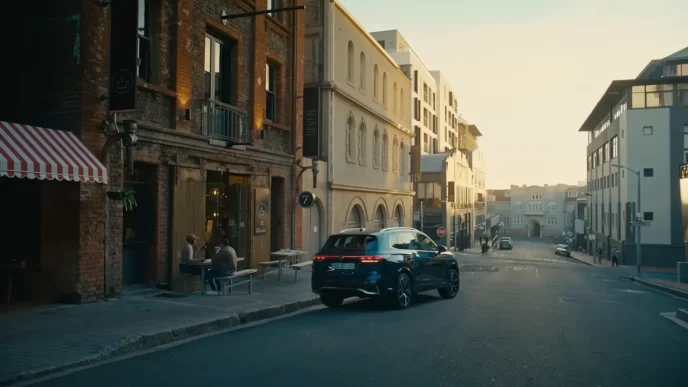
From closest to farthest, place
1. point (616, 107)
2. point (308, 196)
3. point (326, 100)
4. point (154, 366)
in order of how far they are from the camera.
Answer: point (154, 366)
point (308, 196)
point (326, 100)
point (616, 107)

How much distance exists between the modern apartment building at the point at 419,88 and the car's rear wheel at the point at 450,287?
44185 millimetres

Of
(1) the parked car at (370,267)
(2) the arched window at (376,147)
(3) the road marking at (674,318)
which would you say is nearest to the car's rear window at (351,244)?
(1) the parked car at (370,267)

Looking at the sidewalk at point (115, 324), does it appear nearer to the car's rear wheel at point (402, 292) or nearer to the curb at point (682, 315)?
the car's rear wheel at point (402, 292)

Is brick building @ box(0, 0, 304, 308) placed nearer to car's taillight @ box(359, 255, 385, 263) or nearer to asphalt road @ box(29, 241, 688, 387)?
asphalt road @ box(29, 241, 688, 387)

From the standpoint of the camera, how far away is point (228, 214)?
16688 millimetres

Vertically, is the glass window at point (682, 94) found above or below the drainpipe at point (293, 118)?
above

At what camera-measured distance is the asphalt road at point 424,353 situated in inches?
255

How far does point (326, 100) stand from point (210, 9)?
29.3 feet

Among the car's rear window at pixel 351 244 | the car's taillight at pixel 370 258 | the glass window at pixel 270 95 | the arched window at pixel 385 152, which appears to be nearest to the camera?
the car's taillight at pixel 370 258

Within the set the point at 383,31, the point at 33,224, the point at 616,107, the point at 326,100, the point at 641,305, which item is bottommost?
the point at 641,305

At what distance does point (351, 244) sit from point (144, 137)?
194 inches

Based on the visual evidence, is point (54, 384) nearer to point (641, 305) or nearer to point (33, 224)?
point (33, 224)

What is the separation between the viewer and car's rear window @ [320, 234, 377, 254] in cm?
1188

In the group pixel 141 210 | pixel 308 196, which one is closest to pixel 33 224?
pixel 141 210
